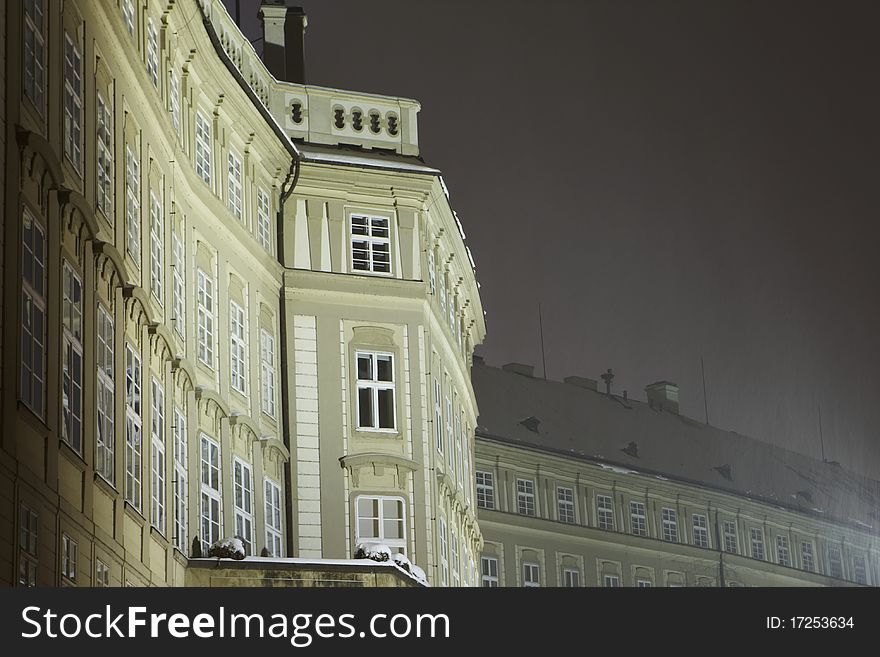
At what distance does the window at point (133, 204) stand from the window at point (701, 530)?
A: 21.8 metres

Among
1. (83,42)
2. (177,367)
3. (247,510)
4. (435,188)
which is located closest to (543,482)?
(435,188)

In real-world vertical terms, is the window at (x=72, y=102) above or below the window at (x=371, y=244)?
below

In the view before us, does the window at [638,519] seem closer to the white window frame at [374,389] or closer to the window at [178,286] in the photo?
the white window frame at [374,389]

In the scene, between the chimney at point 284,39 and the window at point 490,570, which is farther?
the window at point 490,570

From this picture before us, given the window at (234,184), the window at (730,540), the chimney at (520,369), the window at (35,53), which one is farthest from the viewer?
the window at (730,540)

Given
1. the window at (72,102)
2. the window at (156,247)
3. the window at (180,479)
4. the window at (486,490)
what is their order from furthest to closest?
the window at (486,490)
the window at (180,479)
the window at (156,247)
the window at (72,102)

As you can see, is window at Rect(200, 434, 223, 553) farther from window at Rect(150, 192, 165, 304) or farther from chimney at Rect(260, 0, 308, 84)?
chimney at Rect(260, 0, 308, 84)

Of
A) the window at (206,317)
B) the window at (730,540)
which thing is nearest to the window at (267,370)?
the window at (206,317)

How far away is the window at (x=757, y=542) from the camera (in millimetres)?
34875

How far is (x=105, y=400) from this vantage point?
14188 mm

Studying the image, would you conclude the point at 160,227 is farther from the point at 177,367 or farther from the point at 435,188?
the point at 435,188

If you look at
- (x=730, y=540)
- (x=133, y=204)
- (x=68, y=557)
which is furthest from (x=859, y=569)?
(x=68, y=557)

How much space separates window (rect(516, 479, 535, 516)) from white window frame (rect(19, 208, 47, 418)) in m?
24.9

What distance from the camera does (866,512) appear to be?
31.9 m
